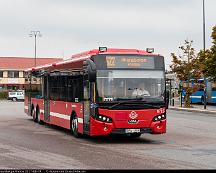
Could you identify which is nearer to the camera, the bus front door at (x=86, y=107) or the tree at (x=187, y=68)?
the bus front door at (x=86, y=107)

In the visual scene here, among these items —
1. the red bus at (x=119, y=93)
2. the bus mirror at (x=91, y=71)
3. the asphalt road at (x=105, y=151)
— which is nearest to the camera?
the asphalt road at (x=105, y=151)

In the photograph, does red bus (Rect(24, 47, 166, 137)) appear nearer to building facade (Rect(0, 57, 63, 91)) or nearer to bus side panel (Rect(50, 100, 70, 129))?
bus side panel (Rect(50, 100, 70, 129))

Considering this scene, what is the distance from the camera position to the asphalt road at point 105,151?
37.3 ft

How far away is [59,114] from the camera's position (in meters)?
20.3

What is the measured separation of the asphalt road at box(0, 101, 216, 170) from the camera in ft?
37.3

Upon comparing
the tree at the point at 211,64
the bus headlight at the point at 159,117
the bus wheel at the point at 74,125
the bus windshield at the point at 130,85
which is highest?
the tree at the point at 211,64

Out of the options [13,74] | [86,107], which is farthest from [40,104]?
[13,74]

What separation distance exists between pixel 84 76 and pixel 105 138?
2.43 meters

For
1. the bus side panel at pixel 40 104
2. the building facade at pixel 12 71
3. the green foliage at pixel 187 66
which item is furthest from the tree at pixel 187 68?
the building facade at pixel 12 71

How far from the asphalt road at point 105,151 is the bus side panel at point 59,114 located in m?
0.43

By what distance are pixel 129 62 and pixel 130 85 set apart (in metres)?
0.82

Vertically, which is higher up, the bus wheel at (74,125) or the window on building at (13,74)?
the window on building at (13,74)

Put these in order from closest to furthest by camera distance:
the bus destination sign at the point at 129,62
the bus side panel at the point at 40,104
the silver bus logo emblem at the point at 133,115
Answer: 1. the silver bus logo emblem at the point at 133,115
2. the bus destination sign at the point at 129,62
3. the bus side panel at the point at 40,104

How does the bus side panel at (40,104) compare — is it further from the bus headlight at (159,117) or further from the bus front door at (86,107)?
the bus headlight at (159,117)
